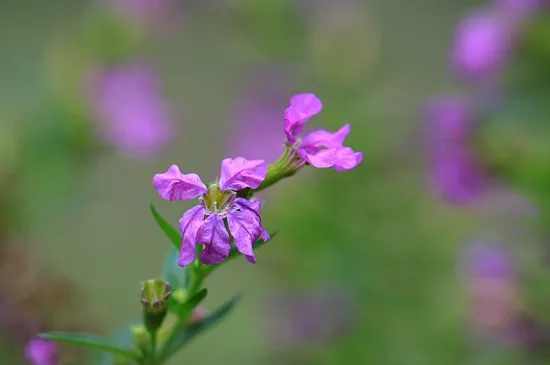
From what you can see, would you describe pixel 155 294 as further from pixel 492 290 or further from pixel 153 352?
pixel 492 290

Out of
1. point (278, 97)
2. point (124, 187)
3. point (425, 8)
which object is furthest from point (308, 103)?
A: point (425, 8)

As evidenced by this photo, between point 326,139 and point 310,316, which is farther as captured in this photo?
point 310,316

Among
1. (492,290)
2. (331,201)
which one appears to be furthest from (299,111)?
(331,201)

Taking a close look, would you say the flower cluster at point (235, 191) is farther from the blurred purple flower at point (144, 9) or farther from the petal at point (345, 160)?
the blurred purple flower at point (144, 9)

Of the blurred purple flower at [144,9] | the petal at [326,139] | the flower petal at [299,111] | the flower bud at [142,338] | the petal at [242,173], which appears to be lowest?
the flower bud at [142,338]

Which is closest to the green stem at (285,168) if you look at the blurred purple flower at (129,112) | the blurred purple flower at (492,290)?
the blurred purple flower at (492,290)

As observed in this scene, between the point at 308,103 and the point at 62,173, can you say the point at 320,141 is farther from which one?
the point at 62,173

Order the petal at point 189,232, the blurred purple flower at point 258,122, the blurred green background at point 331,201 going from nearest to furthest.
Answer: the petal at point 189,232 → the blurred green background at point 331,201 → the blurred purple flower at point 258,122
